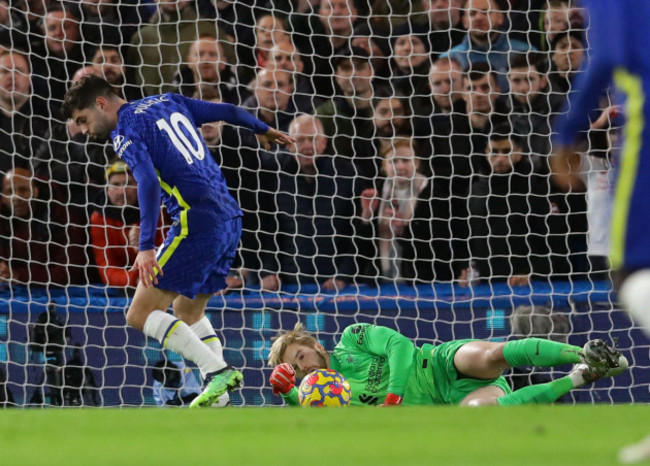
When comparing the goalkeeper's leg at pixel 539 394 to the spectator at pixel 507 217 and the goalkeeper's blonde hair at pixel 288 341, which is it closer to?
the goalkeeper's blonde hair at pixel 288 341

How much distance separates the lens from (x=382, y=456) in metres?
3.42

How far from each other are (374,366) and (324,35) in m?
2.92

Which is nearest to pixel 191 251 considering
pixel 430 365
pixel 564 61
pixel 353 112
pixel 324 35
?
pixel 430 365

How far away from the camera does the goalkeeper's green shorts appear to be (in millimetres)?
7324

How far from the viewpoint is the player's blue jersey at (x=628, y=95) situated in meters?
3.05

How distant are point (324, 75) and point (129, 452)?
5.59m

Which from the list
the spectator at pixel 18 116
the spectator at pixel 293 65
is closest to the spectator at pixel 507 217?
the spectator at pixel 293 65

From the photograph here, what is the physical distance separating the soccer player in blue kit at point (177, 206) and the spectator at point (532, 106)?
8.68ft

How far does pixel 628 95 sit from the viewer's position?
3133 mm

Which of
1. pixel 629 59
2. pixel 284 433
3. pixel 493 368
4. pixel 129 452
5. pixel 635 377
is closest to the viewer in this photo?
pixel 629 59

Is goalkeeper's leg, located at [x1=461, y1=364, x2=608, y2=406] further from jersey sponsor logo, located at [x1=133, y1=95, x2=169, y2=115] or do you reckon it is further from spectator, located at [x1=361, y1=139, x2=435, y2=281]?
jersey sponsor logo, located at [x1=133, y1=95, x2=169, y2=115]

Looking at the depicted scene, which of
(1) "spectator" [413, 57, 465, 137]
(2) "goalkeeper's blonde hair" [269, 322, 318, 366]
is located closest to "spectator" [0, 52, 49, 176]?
(2) "goalkeeper's blonde hair" [269, 322, 318, 366]

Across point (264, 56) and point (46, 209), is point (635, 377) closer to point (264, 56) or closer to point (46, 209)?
point (264, 56)

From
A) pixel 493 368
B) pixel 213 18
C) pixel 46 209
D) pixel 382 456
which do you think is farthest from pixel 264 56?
pixel 382 456
